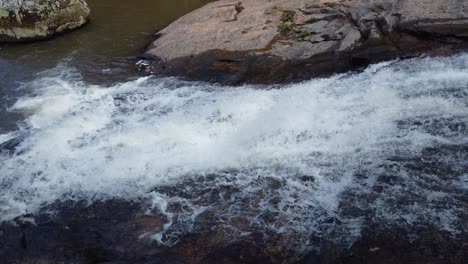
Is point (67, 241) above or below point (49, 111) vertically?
below

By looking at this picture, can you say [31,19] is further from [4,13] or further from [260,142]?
[260,142]

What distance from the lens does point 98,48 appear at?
1104 cm

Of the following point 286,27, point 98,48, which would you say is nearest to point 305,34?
point 286,27

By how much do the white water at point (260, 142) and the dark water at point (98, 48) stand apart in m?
0.93

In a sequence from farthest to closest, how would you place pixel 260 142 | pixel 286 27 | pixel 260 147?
pixel 286 27 → pixel 260 142 → pixel 260 147

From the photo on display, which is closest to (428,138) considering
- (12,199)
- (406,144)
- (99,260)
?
(406,144)

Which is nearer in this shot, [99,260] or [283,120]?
[99,260]

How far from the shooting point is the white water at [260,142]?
5496 mm

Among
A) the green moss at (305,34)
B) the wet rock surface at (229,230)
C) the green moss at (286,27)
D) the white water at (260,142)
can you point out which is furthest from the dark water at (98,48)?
the green moss at (305,34)

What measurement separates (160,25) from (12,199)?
7.05 m

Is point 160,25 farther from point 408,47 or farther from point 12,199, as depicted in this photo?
point 12,199

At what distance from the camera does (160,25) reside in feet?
40.1

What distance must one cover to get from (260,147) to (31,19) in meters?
7.63

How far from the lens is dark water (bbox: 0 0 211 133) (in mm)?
9680
